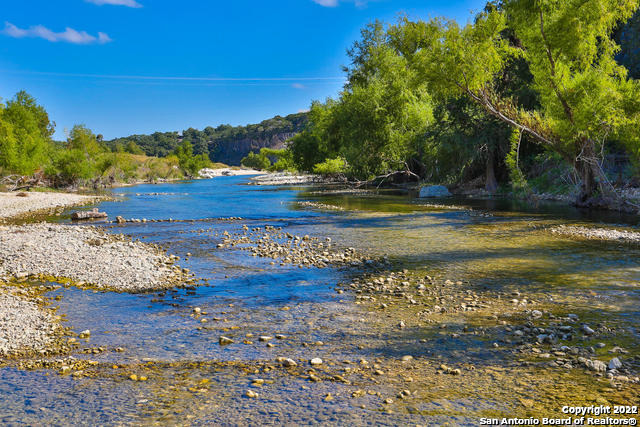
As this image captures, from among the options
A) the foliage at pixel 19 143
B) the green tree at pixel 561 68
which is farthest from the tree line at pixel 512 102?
the foliage at pixel 19 143

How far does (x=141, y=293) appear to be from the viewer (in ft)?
41.1

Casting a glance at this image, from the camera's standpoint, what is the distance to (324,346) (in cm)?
866

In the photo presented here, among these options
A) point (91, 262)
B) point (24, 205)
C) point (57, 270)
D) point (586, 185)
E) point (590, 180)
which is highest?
point (590, 180)

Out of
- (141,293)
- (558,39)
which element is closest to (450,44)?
(558,39)

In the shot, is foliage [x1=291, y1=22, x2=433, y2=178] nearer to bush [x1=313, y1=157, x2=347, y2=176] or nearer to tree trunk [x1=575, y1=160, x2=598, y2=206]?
bush [x1=313, y1=157, x2=347, y2=176]

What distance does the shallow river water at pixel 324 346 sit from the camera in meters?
6.41

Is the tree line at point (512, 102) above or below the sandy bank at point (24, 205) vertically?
above

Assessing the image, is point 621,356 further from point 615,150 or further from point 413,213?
point 615,150

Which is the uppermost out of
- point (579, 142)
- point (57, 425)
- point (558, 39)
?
point (558, 39)

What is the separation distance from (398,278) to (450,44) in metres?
18.7

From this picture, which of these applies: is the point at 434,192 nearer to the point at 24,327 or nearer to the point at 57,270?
the point at 57,270

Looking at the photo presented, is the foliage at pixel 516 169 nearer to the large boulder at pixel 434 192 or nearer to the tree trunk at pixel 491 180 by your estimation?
the tree trunk at pixel 491 180

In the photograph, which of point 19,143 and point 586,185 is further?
point 19,143

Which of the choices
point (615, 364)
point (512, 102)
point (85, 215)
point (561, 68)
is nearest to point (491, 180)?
point (512, 102)
